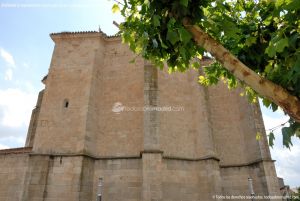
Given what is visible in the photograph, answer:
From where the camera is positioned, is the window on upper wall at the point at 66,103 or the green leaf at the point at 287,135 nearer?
the green leaf at the point at 287,135

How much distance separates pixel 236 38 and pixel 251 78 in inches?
19.3

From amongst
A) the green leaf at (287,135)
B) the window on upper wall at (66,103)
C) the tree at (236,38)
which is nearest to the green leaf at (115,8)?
the tree at (236,38)

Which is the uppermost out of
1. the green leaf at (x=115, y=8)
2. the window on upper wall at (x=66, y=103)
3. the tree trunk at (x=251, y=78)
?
the window on upper wall at (x=66, y=103)

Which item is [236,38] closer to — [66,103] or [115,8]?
[115,8]

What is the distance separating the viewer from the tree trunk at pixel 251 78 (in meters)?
2.52

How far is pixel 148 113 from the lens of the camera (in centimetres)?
1134

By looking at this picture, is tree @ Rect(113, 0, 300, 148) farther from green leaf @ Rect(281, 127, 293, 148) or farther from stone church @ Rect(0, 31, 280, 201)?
stone church @ Rect(0, 31, 280, 201)

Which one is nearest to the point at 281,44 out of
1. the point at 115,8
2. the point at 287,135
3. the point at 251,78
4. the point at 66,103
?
the point at 251,78

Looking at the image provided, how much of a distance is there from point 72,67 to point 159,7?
1166 centimetres

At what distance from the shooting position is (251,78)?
2684 mm

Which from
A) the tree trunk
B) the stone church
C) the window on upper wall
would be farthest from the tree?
the window on upper wall

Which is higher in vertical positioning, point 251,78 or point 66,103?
point 66,103

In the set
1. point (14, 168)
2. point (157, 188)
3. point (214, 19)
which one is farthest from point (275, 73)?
point (14, 168)

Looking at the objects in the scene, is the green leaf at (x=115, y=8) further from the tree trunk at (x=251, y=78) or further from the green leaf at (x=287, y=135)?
the green leaf at (x=287, y=135)
